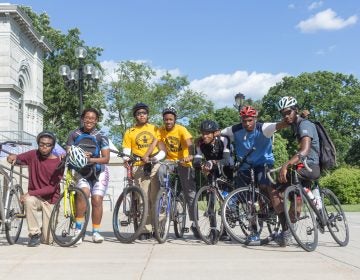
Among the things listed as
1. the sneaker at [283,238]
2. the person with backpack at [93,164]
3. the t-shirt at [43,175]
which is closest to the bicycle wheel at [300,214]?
the sneaker at [283,238]

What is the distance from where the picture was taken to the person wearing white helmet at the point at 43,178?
7438mm

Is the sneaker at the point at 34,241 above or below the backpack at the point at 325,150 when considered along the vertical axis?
below

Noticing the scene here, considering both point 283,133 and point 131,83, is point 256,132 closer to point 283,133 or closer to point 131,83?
point 131,83

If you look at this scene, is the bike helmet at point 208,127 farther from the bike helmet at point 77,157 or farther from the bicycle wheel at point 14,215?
the bicycle wheel at point 14,215

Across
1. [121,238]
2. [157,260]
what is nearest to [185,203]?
[121,238]

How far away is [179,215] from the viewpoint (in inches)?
318

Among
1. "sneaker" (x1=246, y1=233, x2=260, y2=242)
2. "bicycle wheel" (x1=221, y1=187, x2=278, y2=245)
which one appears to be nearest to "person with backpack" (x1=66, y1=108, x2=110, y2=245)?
"bicycle wheel" (x1=221, y1=187, x2=278, y2=245)

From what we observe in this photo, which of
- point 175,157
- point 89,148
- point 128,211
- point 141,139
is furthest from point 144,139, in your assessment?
point 128,211

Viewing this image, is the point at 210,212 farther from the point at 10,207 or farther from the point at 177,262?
the point at 10,207

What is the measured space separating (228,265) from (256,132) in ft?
7.30

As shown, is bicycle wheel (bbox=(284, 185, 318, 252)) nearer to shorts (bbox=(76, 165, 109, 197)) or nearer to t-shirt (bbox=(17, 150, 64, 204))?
shorts (bbox=(76, 165, 109, 197))

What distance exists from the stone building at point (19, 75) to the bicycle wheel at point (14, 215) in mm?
18225

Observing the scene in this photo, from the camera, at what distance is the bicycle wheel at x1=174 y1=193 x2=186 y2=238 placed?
797 centimetres

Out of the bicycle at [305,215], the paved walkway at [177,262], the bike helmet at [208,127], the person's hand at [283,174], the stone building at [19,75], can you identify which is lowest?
the paved walkway at [177,262]
